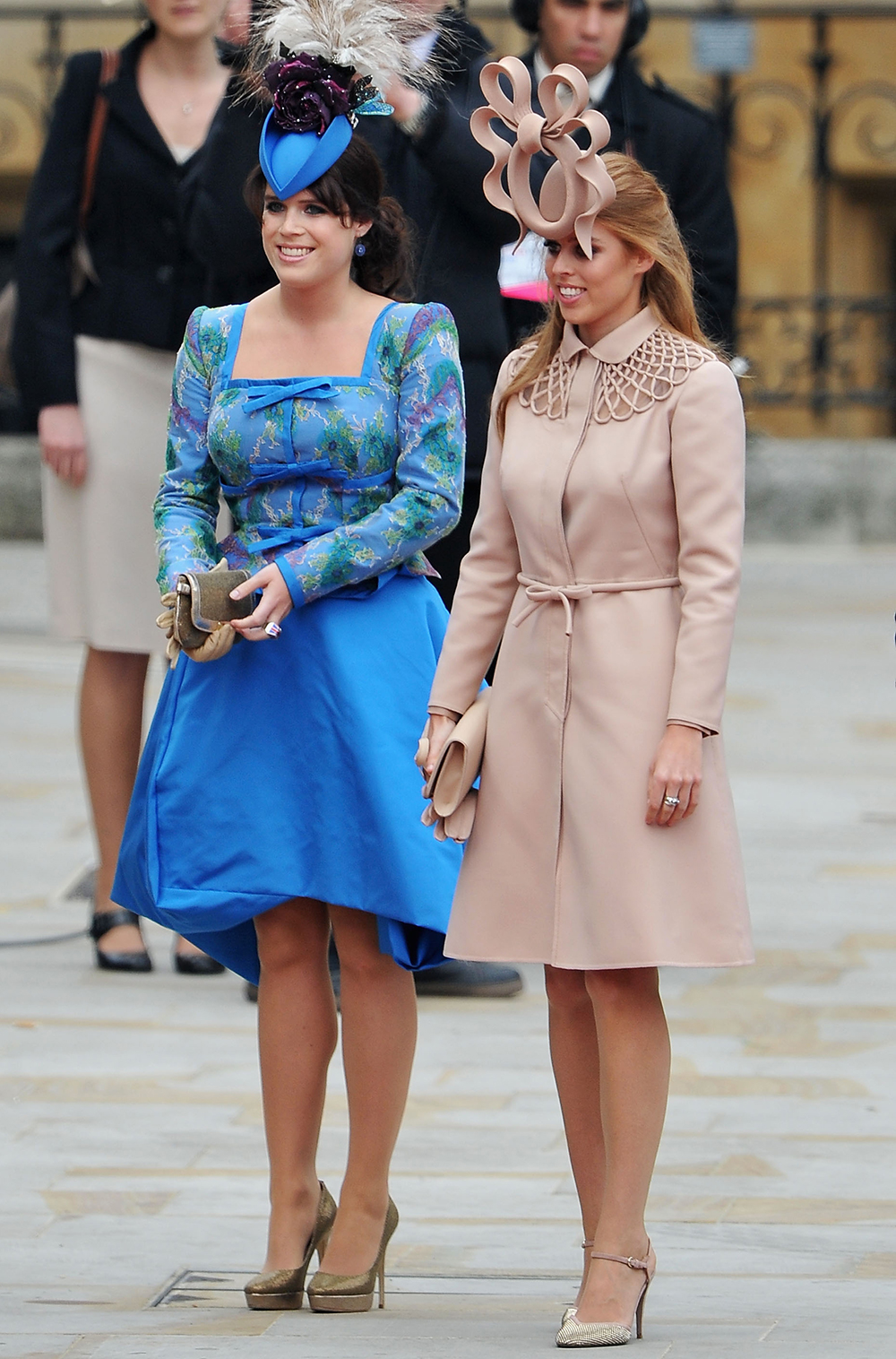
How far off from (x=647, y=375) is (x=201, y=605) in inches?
27.7

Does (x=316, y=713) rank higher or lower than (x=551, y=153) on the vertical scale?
lower

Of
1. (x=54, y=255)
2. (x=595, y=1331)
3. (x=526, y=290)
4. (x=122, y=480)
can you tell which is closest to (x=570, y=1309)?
(x=595, y=1331)

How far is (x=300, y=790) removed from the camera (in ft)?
11.3

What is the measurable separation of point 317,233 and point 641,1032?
1245mm

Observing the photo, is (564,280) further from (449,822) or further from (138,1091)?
(138,1091)

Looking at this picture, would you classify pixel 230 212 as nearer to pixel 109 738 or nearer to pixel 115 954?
pixel 109 738

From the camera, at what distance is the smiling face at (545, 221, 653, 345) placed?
316cm

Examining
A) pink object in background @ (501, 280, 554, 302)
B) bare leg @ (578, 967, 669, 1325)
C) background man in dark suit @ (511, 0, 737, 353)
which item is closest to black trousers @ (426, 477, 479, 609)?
pink object in background @ (501, 280, 554, 302)

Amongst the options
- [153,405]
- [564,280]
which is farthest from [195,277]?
[564,280]

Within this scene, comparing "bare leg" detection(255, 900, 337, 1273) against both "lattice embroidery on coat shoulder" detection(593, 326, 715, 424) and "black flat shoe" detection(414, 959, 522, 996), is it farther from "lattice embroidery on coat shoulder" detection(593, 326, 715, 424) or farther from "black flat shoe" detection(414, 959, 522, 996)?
"black flat shoe" detection(414, 959, 522, 996)

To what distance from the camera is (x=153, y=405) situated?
5402mm

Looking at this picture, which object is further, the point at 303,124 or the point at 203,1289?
the point at 203,1289

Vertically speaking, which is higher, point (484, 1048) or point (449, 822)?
point (449, 822)

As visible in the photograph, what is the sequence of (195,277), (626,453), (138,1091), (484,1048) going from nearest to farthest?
1. (626,453)
2. (138,1091)
3. (484,1048)
4. (195,277)
